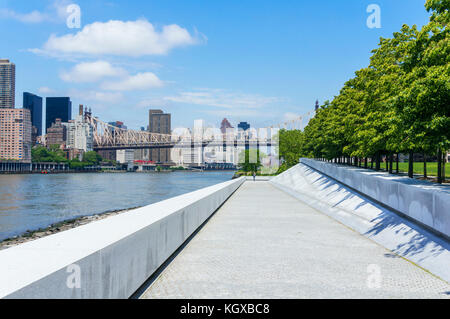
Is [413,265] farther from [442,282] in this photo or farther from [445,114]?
[445,114]

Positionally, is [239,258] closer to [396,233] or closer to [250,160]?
[396,233]

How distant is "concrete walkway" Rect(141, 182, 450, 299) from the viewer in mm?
5977

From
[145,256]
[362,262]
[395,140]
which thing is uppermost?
[395,140]

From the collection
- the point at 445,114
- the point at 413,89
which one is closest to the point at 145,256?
the point at 413,89

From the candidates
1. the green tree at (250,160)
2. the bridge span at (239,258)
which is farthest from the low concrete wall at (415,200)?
the green tree at (250,160)

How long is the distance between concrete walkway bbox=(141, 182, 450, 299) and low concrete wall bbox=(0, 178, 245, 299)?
0.49 metres

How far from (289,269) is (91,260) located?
411 cm

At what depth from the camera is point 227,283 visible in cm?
640

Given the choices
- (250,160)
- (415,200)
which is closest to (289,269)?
(415,200)

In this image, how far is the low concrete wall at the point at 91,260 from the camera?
3529mm

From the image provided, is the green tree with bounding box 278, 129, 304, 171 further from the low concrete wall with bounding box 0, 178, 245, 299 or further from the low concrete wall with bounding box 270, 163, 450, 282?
the low concrete wall with bounding box 0, 178, 245, 299

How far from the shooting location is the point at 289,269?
732 centimetres

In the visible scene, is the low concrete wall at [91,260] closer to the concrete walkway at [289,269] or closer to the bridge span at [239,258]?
the bridge span at [239,258]
